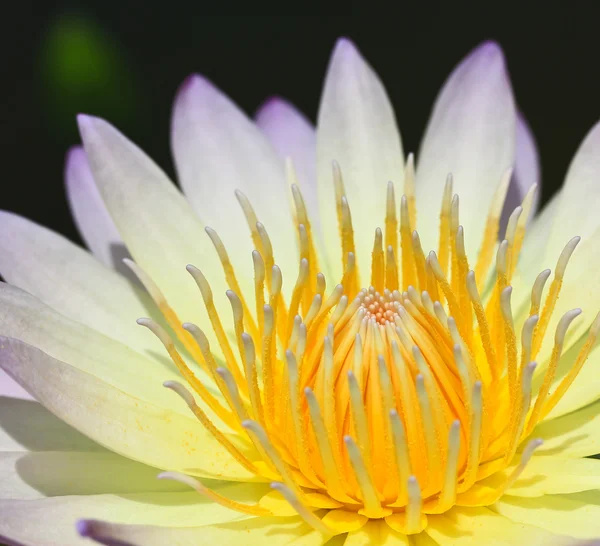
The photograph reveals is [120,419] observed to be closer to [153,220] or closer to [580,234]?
[153,220]

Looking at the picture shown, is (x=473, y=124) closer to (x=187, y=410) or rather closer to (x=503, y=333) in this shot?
(x=503, y=333)

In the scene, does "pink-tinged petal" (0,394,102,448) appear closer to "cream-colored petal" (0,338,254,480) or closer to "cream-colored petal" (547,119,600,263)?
"cream-colored petal" (0,338,254,480)

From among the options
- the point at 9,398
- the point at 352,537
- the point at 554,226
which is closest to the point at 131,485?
the point at 9,398

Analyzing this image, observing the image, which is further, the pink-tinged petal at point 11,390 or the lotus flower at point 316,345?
the pink-tinged petal at point 11,390

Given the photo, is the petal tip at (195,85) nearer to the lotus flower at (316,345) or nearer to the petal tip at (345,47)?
the lotus flower at (316,345)

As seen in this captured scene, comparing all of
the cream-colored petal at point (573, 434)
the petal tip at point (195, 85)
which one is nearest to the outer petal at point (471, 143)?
the cream-colored petal at point (573, 434)

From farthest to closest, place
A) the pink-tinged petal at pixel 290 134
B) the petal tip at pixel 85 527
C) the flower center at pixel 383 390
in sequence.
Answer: the pink-tinged petal at pixel 290 134 → the flower center at pixel 383 390 → the petal tip at pixel 85 527
